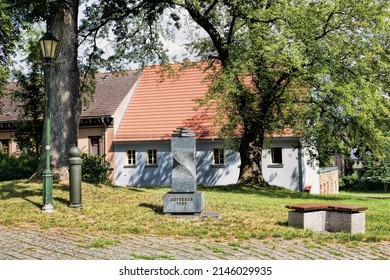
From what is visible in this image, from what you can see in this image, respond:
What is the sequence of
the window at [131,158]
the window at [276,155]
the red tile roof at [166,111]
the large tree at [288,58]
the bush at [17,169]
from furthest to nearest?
the window at [131,158], the red tile roof at [166,111], the window at [276,155], the bush at [17,169], the large tree at [288,58]

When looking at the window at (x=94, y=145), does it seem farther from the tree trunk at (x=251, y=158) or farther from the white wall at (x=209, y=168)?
the tree trunk at (x=251, y=158)

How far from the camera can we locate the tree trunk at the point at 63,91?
49.0ft

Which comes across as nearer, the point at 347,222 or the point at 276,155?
the point at 347,222

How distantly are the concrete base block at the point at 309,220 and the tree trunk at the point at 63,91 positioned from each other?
310 inches

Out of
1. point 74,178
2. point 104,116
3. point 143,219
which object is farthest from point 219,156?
point 143,219

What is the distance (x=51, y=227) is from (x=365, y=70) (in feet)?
48.5

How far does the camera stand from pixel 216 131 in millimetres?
29469

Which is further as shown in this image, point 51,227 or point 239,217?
point 239,217

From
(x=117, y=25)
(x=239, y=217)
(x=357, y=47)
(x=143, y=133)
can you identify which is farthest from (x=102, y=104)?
(x=239, y=217)

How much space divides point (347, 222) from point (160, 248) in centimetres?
394

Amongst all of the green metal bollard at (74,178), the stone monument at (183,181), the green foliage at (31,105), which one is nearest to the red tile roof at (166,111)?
the green foliage at (31,105)

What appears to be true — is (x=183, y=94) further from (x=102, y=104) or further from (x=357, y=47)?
(x=357, y=47)

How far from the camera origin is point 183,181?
34.9ft

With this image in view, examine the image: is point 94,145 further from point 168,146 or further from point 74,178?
point 74,178
